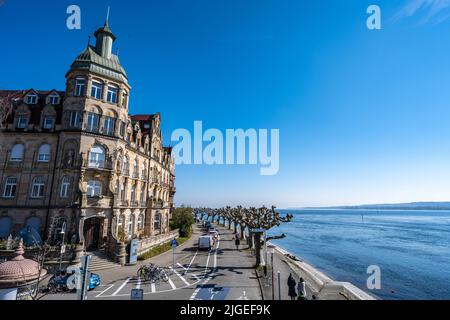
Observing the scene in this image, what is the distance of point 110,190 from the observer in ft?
100

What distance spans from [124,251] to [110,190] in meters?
7.56

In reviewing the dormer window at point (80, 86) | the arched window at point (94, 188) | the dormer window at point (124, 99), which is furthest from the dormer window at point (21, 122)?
the dormer window at point (124, 99)

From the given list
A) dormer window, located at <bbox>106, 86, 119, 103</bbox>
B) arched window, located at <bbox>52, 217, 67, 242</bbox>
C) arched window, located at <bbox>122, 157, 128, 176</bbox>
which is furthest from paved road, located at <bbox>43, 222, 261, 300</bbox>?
dormer window, located at <bbox>106, 86, 119, 103</bbox>

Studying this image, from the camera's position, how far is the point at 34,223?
28250mm

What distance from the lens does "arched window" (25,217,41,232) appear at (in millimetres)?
28172

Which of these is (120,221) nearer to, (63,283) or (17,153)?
(17,153)

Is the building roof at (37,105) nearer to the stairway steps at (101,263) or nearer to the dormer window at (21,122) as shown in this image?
the dormer window at (21,122)

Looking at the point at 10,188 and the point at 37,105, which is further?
the point at 37,105

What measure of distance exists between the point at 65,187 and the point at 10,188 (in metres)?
6.28

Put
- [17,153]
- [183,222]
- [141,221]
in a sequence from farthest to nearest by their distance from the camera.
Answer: [183,222] < [141,221] < [17,153]

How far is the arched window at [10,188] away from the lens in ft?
94.6

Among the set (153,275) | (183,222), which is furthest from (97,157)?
(183,222)

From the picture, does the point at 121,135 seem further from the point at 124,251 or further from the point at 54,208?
the point at 124,251
